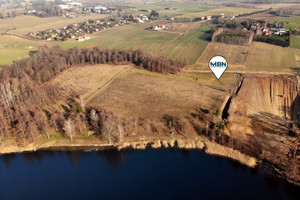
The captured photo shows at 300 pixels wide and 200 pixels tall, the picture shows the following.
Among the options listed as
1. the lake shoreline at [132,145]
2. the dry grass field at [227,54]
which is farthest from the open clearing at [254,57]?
the lake shoreline at [132,145]

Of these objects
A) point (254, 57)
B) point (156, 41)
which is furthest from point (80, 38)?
point (254, 57)

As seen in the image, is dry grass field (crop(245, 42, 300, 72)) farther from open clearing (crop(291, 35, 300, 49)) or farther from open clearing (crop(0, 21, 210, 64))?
open clearing (crop(0, 21, 210, 64))

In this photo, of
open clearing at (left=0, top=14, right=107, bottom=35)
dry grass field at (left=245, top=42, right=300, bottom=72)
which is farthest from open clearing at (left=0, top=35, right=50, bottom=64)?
dry grass field at (left=245, top=42, right=300, bottom=72)

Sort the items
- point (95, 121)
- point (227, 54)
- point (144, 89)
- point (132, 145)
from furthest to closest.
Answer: point (227, 54) < point (144, 89) < point (95, 121) < point (132, 145)

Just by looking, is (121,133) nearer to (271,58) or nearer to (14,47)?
(271,58)

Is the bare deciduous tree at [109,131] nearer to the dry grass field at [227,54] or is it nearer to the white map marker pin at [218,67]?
the white map marker pin at [218,67]

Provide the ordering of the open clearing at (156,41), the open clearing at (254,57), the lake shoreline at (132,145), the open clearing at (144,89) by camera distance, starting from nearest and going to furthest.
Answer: the lake shoreline at (132,145) → the open clearing at (144,89) → the open clearing at (254,57) → the open clearing at (156,41)
